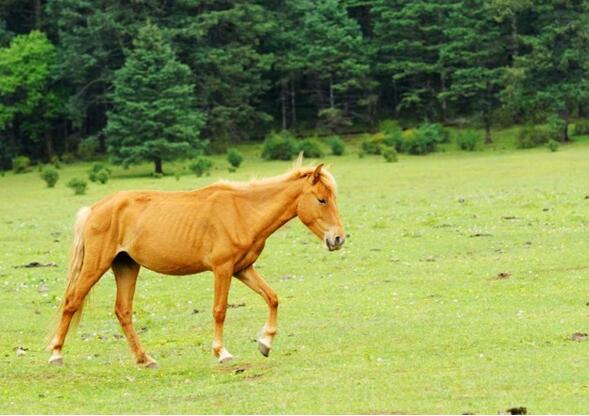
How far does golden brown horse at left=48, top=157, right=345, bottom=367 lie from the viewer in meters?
13.7

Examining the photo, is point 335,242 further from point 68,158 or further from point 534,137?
point 68,158

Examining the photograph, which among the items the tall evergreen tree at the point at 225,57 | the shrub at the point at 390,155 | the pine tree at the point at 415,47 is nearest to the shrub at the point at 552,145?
the shrub at the point at 390,155

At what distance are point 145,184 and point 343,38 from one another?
23.9m

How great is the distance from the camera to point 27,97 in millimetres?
64188

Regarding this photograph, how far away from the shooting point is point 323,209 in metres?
13.7

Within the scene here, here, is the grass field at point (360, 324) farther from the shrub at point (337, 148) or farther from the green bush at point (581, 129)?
the green bush at point (581, 129)

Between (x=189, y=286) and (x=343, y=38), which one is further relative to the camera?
(x=343, y=38)

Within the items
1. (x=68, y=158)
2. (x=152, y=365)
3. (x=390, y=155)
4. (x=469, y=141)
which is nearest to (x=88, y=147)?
(x=68, y=158)

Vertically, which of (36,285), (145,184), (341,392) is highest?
(341,392)

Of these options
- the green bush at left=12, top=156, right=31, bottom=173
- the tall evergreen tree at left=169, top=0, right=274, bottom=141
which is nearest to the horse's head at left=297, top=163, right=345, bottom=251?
the green bush at left=12, top=156, right=31, bottom=173

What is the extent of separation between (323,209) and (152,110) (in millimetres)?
42895

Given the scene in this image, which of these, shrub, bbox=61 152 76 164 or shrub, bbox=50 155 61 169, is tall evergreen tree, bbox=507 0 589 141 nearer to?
shrub, bbox=50 155 61 169

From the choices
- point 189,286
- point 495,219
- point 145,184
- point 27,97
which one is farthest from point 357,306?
point 27,97

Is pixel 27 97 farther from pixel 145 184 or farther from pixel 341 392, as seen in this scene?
pixel 341 392
